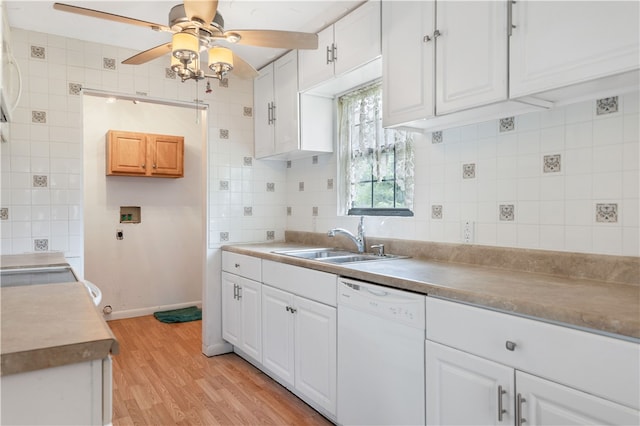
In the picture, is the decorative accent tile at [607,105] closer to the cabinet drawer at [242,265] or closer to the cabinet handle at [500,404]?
the cabinet handle at [500,404]

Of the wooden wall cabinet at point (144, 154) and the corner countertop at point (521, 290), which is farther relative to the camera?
the wooden wall cabinet at point (144, 154)

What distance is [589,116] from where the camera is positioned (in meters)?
1.70

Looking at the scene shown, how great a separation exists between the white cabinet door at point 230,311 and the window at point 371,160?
106 centimetres

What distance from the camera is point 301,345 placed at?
2410mm

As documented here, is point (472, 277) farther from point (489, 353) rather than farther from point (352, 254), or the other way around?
point (352, 254)

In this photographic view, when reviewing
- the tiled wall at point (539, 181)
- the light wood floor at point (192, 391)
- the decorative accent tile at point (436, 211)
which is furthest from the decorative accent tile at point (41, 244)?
the decorative accent tile at point (436, 211)

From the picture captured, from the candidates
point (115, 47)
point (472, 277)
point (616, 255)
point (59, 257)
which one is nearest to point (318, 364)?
point (472, 277)

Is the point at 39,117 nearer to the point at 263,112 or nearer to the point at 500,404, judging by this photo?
the point at 263,112

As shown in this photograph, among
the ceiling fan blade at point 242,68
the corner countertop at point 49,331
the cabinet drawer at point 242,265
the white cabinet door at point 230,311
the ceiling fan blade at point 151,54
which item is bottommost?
the white cabinet door at point 230,311

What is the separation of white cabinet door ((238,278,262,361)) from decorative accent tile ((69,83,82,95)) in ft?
5.80

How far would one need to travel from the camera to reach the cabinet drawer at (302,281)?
2.17m

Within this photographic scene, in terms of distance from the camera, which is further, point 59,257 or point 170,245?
point 170,245

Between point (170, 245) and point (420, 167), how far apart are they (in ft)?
11.1

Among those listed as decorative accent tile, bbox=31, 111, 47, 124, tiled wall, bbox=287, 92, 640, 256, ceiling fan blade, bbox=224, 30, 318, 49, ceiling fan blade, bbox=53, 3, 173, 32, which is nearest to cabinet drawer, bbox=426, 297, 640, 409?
tiled wall, bbox=287, 92, 640, 256
